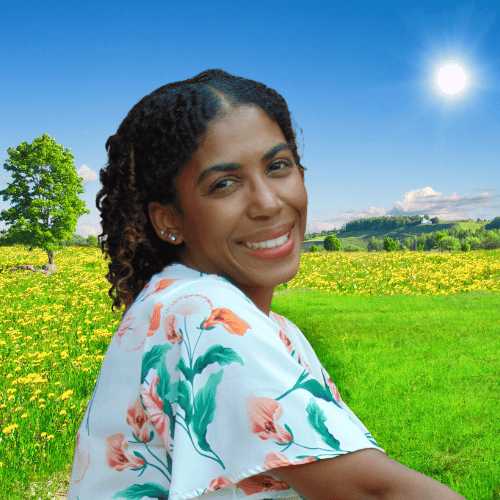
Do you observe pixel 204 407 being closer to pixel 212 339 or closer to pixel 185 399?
pixel 185 399

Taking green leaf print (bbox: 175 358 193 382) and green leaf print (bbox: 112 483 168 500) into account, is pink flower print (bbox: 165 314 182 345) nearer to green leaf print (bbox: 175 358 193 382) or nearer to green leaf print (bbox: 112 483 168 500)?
green leaf print (bbox: 175 358 193 382)

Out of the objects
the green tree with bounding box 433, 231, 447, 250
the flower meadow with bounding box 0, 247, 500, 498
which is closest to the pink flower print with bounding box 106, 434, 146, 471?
the flower meadow with bounding box 0, 247, 500, 498

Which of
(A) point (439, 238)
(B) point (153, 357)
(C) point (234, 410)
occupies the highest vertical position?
(A) point (439, 238)

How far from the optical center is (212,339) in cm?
107

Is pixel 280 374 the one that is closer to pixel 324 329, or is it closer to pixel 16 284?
pixel 324 329

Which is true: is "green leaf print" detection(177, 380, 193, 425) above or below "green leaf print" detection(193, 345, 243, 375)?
below

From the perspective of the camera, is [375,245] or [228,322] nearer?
[228,322]

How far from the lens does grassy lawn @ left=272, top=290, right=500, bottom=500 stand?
372 centimetres

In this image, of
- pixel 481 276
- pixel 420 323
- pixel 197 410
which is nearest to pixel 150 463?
pixel 197 410

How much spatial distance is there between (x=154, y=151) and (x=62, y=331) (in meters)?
5.99

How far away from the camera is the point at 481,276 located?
13078 millimetres

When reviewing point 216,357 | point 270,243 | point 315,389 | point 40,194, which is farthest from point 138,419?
point 40,194

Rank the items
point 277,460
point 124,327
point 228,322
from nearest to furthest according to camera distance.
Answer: point 277,460 → point 228,322 → point 124,327

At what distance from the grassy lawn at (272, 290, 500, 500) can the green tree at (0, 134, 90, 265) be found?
467 inches
